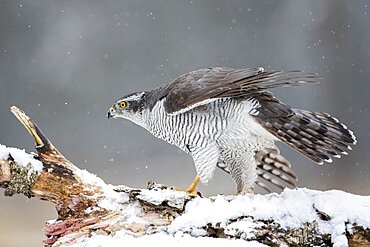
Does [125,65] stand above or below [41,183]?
above

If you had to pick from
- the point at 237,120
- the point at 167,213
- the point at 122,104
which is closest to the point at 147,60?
the point at 122,104

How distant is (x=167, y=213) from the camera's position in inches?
74.5

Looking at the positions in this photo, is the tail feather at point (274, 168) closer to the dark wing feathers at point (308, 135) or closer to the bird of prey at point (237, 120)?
the bird of prey at point (237, 120)

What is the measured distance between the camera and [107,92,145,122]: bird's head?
2545 millimetres

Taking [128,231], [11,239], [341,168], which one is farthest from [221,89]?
[341,168]

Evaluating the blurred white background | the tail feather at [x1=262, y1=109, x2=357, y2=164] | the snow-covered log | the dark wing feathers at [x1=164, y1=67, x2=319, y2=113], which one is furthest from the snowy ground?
the blurred white background

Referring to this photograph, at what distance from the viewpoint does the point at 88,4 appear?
5898 mm

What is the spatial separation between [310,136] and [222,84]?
39cm

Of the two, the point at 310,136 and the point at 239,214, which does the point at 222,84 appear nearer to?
the point at 310,136

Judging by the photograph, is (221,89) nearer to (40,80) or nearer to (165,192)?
(165,192)

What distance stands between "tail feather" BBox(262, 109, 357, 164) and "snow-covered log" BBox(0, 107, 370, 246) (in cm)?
21

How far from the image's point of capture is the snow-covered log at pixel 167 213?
181 centimetres

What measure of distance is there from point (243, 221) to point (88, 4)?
177 inches

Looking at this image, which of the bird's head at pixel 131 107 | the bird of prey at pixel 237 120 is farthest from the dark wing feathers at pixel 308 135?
the bird's head at pixel 131 107
